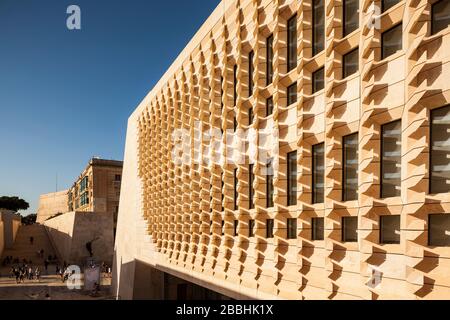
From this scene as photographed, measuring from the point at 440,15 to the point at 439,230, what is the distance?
241 inches

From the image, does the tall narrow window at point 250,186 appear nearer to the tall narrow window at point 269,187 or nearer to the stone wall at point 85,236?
the tall narrow window at point 269,187

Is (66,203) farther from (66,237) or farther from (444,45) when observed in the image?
(444,45)

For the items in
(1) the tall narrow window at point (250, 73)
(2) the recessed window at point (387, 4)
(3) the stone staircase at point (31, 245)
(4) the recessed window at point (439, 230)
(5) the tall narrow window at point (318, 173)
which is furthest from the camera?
(3) the stone staircase at point (31, 245)

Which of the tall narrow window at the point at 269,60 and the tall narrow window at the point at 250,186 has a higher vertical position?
the tall narrow window at the point at 269,60

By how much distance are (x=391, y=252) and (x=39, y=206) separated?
144299 millimetres

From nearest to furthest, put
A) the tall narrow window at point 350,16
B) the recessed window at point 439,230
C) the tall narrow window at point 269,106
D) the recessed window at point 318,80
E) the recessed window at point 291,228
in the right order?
the recessed window at point 439,230
the tall narrow window at point 350,16
the recessed window at point 318,80
the recessed window at point 291,228
the tall narrow window at point 269,106

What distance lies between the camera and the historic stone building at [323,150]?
1021 centimetres

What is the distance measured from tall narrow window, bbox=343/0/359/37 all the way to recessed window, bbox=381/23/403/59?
1.44 m

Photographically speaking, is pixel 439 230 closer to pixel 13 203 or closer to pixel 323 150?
pixel 323 150

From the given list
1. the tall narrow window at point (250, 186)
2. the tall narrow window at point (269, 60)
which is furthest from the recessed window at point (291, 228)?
the tall narrow window at point (269, 60)

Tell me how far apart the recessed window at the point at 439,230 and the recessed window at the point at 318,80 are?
21.3 ft

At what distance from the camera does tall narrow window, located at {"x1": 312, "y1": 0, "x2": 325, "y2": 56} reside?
14.2 metres

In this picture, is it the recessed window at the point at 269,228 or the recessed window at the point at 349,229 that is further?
the recessed window at the point at 269,228

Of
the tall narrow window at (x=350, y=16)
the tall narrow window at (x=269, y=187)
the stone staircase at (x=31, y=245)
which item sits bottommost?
the stone staircase at (x=31, y=245)
